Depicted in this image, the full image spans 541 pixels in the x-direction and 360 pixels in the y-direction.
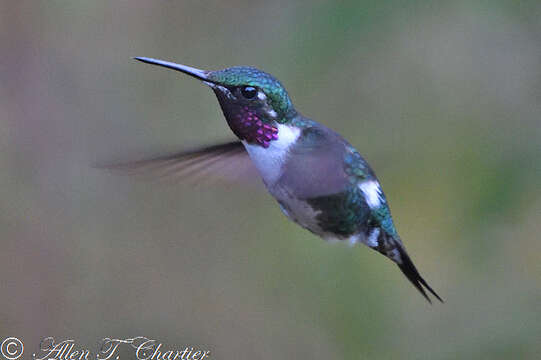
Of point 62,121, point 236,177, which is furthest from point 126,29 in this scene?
point 236,177

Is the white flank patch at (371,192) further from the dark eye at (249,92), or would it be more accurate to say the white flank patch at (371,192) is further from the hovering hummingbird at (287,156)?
the dark eye at (249,92)

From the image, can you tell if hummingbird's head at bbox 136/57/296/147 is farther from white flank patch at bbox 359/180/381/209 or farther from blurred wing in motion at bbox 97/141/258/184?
white flank patch at bbox 359/180/381/209

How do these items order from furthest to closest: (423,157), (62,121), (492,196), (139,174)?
(62,121), (423,157), (492,196), (139,174)

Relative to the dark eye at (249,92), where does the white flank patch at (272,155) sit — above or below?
below

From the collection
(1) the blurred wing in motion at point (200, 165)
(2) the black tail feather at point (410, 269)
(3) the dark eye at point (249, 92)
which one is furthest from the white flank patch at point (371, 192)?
(3) the dark eye at point (249, 92)

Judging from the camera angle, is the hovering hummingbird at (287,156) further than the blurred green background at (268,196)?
No

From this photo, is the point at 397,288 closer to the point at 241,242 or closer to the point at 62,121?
the point at 241,242

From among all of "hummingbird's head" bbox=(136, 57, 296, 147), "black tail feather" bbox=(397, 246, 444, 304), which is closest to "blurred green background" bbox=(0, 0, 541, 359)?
"black tail feather" bbox=(397, 246, 444, 304)
